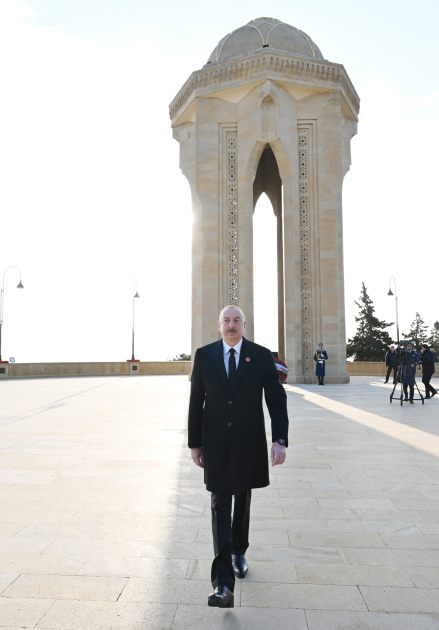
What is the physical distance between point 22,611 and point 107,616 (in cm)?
48

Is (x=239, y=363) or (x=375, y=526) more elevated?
(x=239, y=363)

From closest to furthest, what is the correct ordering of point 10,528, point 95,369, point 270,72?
point 10,528, point 270,72, point 95,369

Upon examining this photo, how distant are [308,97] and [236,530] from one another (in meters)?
26.0

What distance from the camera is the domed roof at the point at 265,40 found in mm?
26609

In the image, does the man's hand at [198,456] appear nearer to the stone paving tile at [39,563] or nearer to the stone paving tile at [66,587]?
the stone paving tile at [66,587]

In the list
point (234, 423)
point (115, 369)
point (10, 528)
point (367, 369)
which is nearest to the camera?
point (234, 423)

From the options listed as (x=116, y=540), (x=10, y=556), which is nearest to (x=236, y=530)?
(x=116, y=540)

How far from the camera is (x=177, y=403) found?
1442 centimetres

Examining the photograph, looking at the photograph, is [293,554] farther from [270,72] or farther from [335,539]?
[270,72]

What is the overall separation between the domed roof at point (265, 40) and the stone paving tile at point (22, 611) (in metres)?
27.4

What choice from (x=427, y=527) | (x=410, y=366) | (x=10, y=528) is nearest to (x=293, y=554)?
(x=427, y=527)

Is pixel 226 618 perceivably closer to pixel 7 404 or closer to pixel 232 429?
pixel 232 429

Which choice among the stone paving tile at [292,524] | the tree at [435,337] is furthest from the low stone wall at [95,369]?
the tree at [435,337]

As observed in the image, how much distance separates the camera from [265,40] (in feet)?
87.4
